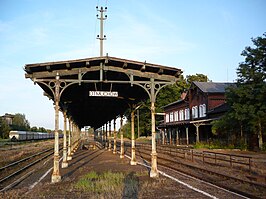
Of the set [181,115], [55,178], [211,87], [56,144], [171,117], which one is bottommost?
[55,178]

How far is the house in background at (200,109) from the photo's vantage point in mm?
36062

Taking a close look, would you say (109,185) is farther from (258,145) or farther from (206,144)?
(206,144)

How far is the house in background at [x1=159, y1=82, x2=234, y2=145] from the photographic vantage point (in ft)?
118

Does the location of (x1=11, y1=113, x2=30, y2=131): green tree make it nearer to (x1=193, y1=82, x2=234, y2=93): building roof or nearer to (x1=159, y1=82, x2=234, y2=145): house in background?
(x1=159, y1=82, x2=234, y2=145): house in background

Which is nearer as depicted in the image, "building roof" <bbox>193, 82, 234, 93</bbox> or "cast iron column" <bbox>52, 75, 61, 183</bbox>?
"cast iron column" <bbox>52, 75, 61, 183</bbox>

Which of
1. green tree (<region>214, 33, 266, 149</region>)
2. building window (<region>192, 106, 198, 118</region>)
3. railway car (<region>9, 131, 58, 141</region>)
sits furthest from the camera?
railway car (<region>9, 131, 58, 141</region>)

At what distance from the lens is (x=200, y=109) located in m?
40.6

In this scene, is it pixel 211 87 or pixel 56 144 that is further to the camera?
pixel 211 87

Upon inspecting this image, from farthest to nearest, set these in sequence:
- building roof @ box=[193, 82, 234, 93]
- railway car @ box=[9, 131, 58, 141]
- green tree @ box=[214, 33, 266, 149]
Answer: railway car @ box=[9, 131, 58, 141], building roof @ box=[193, 82, 234, 93], green tree @ box=[214, 33, 266, 149]

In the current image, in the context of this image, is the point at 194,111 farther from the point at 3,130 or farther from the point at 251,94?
the point at 3,130

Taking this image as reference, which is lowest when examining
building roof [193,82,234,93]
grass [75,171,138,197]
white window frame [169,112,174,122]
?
grass [75,171,138,197]

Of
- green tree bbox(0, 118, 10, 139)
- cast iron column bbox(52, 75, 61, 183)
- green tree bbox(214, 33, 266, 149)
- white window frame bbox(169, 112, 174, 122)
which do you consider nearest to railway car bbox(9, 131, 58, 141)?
green tree bbox(0, 118, 10, 139)

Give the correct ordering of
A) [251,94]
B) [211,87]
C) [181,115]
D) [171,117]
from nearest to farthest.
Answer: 1. [251,94]
2. [211,87]
3. [181,115]
4. [171,117]

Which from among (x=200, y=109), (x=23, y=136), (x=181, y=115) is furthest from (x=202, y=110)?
(x=23, y=136)
